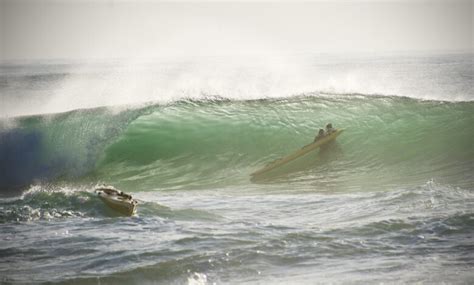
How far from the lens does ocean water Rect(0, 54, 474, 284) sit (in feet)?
25.2

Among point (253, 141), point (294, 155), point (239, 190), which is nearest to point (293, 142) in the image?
point (253, 141)

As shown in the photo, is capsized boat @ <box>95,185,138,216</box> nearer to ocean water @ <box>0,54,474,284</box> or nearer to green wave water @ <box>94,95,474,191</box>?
ocean water @ <box>0,54,474,284</box>

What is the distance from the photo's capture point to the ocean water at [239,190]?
7.69 m

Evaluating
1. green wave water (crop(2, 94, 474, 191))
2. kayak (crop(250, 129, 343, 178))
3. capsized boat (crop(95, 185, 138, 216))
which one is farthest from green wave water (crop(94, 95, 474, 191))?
capsized boat (crop(95, 185, 138, 216))

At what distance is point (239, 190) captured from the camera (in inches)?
470

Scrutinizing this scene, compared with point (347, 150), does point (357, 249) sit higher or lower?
lower

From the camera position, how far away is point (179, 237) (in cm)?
867

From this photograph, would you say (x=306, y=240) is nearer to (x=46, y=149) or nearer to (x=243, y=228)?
(x=243, y=228)

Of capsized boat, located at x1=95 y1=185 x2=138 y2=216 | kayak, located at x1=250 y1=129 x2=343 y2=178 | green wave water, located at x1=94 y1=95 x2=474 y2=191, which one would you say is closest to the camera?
capsized boat, located at x1=95 y1=185 x2=138 y2=216

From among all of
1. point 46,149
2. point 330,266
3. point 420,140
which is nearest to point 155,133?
point 46,149

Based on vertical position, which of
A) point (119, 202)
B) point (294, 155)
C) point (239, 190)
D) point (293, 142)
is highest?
point (293, 142)

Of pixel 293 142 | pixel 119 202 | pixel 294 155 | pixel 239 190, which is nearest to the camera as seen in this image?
pixel 119 202

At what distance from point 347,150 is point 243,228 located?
17.7 ft

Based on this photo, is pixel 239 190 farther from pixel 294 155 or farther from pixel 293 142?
pixel 293 142
